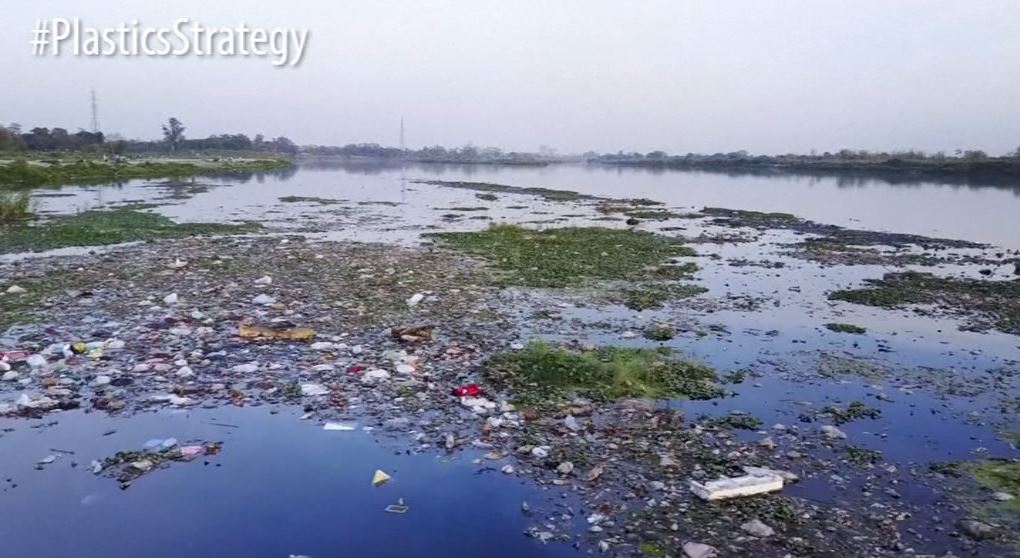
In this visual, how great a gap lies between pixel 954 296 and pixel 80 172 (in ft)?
155

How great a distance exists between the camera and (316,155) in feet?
465

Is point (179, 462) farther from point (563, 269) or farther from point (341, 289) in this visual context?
point (563, 269)

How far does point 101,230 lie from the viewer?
54.4 ft

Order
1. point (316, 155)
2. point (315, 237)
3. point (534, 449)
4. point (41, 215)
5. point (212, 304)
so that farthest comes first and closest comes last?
point (316, 155), point (41, 215), point (315, 237), point (212, 304), point (534, 449)

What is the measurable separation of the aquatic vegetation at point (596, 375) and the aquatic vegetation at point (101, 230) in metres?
12.1

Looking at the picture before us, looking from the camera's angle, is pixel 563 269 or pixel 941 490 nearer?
pixel 941 490

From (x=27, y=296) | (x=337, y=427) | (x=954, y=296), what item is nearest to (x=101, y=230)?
(x=27, y=296)

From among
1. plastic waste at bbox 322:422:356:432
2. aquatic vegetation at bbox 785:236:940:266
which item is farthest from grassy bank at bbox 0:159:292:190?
aquatic vegetation at bbox 785:236:940:266

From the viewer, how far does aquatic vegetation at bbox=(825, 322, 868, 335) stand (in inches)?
349

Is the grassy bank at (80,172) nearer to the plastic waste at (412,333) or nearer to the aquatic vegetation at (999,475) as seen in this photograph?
the plastic waste at (412,333)

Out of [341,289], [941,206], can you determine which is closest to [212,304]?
[341,289]

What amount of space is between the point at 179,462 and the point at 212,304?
15.4ft

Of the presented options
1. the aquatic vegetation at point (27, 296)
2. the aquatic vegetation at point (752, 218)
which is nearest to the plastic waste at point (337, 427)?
the aquatic vegetation at point (27, 296)

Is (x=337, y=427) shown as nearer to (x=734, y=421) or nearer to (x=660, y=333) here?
(x=734, y=421)
